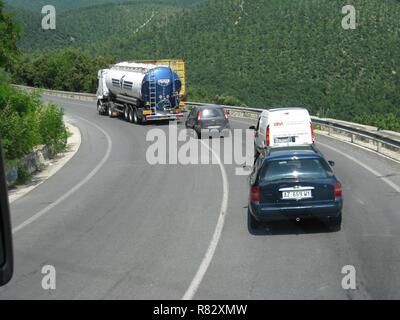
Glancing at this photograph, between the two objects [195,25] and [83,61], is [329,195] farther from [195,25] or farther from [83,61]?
[195,25]

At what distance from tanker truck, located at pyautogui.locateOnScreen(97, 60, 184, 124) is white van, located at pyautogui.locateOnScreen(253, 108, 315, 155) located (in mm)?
16142

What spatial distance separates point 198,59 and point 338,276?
119 meters

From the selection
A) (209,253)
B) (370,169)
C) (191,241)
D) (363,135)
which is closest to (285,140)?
(370,169)

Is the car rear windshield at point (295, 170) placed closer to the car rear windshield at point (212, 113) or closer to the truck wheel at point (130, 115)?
the car rear windshield at point (212, 113)

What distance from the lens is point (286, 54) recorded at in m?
116

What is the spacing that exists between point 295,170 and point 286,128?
9692 millimetres

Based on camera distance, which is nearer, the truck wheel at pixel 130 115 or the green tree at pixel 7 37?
the green tree at pixel 7 37

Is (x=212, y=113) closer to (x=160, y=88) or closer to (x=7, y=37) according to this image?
(x=160, y=88)

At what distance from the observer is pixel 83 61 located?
270 ft

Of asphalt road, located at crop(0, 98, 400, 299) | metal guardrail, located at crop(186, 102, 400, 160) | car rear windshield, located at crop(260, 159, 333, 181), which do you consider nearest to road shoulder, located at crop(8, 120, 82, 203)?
asphalt road, located at crop(0, 98, 400, 299)

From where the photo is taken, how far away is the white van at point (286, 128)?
22312 millimetres

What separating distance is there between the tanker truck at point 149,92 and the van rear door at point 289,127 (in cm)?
1653

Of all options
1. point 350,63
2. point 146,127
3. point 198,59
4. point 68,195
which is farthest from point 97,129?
point 198,59

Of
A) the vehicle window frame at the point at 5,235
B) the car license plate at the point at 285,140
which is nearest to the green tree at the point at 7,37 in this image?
the car license plate at the point at 285,140
